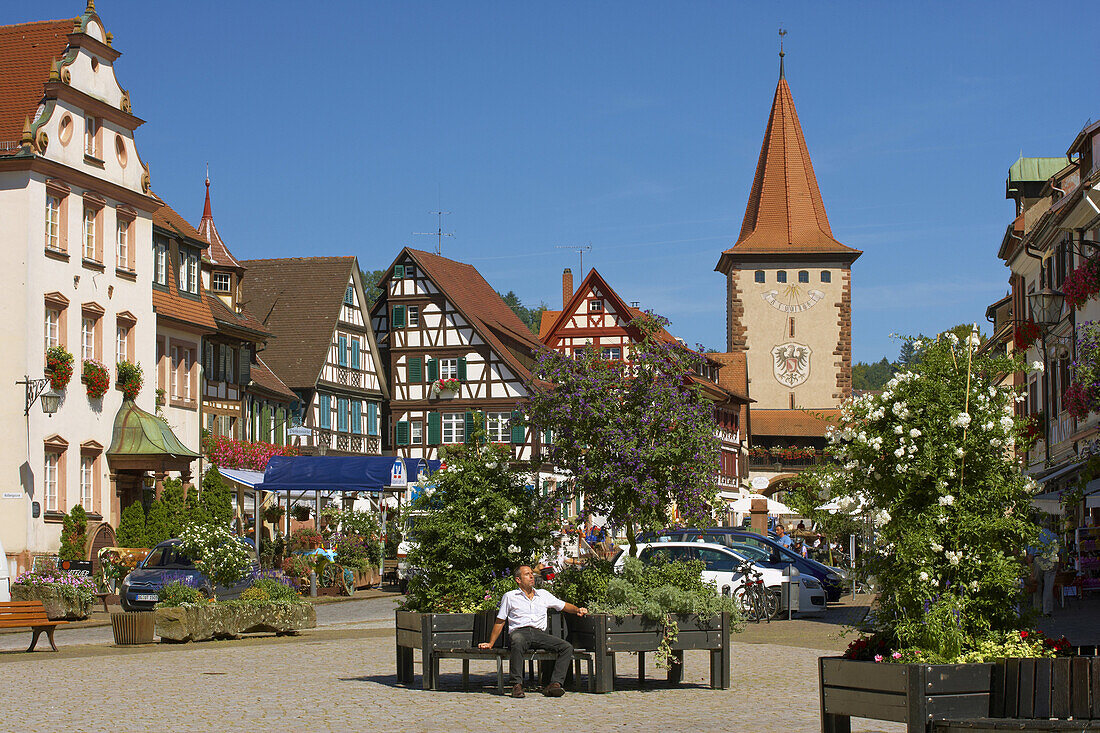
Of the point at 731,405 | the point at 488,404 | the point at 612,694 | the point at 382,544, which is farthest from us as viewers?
the point at 731,405

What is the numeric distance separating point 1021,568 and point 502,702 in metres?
5.98

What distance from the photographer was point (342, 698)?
13.9 metres

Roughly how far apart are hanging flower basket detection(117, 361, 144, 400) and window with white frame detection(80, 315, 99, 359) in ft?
3.30

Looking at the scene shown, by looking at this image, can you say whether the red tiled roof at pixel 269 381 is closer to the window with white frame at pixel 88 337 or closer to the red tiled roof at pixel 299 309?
the red tiled roof at pixel 299 309

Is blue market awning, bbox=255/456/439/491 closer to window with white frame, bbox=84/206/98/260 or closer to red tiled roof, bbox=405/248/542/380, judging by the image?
window with white frame, bbox=84/206/98/260

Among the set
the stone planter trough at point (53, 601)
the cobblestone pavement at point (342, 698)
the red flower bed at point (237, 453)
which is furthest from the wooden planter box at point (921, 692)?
the red flower bed at point (237, 453)

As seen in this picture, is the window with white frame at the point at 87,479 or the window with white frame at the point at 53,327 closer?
the window with white frame at the point at 53,327

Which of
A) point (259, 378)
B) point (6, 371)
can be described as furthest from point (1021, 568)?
point (259, 378)

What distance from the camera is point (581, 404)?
1969cm

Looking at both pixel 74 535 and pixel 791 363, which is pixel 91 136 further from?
pixel 791 363

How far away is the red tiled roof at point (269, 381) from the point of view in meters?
53.7

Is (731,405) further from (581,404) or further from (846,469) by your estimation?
(846,469)

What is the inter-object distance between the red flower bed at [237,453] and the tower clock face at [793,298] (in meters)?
49.2

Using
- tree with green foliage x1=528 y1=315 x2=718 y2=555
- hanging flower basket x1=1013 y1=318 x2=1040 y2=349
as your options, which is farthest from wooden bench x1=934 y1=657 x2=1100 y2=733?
hanging flower basket x1=1013 y1=318 x2=1040 y2=349
